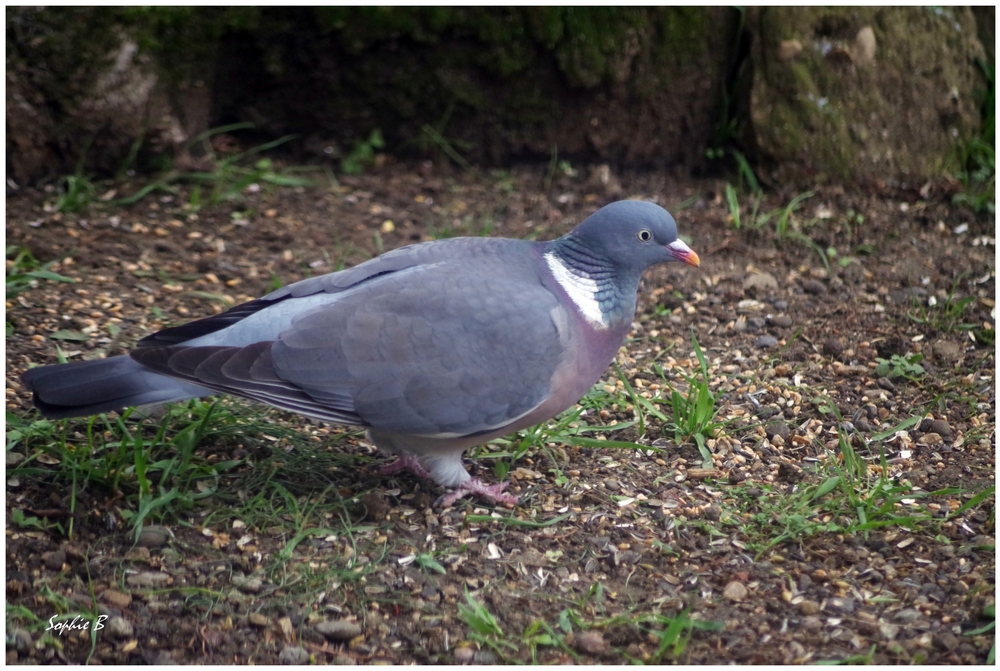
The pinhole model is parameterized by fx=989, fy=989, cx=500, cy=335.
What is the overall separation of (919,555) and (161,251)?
3.56m

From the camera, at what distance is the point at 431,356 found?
312cm

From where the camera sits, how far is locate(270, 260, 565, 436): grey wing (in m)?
3.09

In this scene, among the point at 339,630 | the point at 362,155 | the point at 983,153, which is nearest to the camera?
the point at 339,630

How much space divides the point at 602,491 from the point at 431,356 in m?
0.81

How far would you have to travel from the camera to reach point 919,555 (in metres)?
3.08

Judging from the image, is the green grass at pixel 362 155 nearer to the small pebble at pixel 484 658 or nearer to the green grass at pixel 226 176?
the green grass at pixel 226 176

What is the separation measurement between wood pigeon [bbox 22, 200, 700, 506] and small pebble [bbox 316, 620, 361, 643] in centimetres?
62

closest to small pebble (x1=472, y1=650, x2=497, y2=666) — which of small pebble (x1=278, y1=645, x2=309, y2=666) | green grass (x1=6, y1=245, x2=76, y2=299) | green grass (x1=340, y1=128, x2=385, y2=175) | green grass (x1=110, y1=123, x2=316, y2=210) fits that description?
small pebble (x1=278, y1=645, x2=309, y2=666)

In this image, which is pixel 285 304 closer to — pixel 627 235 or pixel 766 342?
pixel 627 235

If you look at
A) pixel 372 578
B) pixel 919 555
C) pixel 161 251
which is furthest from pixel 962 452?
pixel 161 251

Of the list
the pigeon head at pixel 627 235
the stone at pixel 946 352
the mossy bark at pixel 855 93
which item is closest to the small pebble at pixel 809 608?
the pigeon head at pixel 627 235

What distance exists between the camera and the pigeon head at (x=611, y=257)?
330cm

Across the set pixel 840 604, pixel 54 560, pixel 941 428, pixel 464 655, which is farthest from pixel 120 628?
pixel 941 428

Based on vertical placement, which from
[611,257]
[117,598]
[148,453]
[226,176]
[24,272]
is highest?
[611,257]
